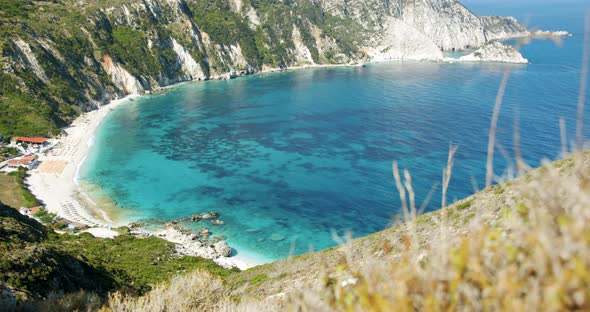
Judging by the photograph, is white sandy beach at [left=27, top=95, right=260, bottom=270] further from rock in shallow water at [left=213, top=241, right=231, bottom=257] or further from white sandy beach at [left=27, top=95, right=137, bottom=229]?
rock in shallow water at [left=213, top=241, right=231, bottom=257]

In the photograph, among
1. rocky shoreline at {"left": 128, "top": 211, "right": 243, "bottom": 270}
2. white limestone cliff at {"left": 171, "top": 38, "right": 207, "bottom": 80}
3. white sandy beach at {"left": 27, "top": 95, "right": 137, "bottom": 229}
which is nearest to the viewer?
rocky shoreline at {"left": 128, "top": 211, "right": 243, "bottom": 270}

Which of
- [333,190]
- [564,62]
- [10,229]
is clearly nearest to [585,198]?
[10,229]

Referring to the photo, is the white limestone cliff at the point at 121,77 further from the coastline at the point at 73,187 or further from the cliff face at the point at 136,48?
the coastline at the point at 73,187

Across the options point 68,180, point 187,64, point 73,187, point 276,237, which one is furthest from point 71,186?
point 187,64

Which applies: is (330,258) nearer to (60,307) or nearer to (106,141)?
(60,307)

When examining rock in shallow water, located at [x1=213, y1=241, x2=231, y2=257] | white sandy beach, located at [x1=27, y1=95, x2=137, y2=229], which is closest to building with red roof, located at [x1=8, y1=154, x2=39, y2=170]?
white sandy beach, located at [x1=27, y1=95, x2=137, y2=229]
